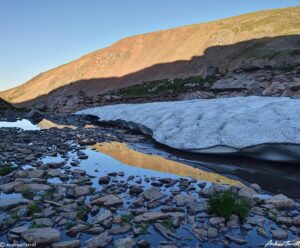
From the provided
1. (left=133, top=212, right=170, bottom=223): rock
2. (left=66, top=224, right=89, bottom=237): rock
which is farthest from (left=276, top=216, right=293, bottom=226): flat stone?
(left=66, top=224, right=89, bottom=237): rock

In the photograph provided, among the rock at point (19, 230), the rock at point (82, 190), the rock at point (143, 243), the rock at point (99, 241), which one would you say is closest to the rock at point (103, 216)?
the rock at point (99, 241)

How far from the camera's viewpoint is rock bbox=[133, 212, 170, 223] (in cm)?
621

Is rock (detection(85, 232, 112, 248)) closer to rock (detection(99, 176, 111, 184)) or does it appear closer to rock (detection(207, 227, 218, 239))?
rock (detection(207, 227, 218, 239))

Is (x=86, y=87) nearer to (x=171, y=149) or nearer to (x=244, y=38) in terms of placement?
(x=244, y=38)

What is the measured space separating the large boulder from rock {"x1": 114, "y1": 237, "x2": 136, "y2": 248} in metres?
7.31

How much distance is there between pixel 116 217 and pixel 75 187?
2.29 m

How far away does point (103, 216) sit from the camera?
6.27m

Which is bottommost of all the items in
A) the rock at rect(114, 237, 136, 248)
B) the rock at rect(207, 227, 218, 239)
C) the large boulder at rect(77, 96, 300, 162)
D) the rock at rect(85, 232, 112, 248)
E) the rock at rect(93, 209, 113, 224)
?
the rock at rect(207, 227, 218, 239)

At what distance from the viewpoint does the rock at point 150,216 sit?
6211mm

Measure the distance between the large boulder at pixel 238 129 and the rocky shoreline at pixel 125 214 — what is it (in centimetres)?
310

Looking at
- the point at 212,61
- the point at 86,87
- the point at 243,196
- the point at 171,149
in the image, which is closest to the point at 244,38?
the point at 212,61

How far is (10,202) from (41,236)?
6.41 feet

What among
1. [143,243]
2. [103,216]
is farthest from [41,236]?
[143,243]

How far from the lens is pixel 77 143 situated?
16.7 metres
